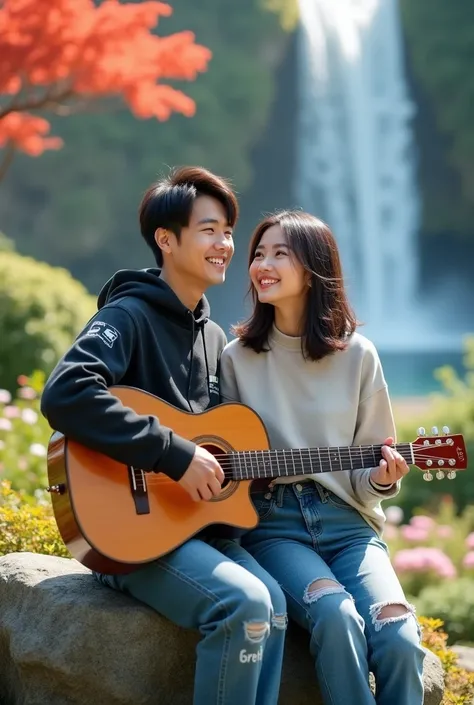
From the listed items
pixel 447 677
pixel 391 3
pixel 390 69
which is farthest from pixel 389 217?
pixel 447 677

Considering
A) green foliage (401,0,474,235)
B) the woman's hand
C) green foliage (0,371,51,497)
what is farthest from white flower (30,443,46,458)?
green foliage (401,0,474,235)

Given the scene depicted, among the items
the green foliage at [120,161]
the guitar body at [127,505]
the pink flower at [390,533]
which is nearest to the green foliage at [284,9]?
the green foliage at [120,161]

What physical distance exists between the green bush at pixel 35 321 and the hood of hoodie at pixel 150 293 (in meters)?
3.38

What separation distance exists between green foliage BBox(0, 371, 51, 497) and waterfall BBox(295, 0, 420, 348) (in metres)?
12.3

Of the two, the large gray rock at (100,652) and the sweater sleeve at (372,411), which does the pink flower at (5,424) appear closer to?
the large gray rock at (100,652)

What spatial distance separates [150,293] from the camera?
2.46 meters

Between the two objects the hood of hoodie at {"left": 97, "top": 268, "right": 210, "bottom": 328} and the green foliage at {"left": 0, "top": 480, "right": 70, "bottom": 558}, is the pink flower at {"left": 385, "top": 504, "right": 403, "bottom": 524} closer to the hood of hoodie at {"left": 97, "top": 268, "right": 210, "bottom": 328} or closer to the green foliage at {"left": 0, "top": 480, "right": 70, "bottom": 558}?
the green foliage at {"left": 0, "top": 480, "right": 70, "bottom": 558}

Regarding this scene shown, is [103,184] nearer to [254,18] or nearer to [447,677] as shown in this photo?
[254,18]

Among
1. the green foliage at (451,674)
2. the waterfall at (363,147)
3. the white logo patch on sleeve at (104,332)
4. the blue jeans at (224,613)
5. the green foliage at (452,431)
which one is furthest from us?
the waterfall at (363,147)

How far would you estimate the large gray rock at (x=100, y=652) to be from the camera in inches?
86.8

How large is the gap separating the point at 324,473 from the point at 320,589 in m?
0.34

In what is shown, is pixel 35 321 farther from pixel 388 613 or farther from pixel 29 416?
pixel 388 613

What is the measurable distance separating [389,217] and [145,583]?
15399 mm

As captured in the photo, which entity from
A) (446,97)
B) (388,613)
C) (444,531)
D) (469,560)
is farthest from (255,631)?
(446,97)
